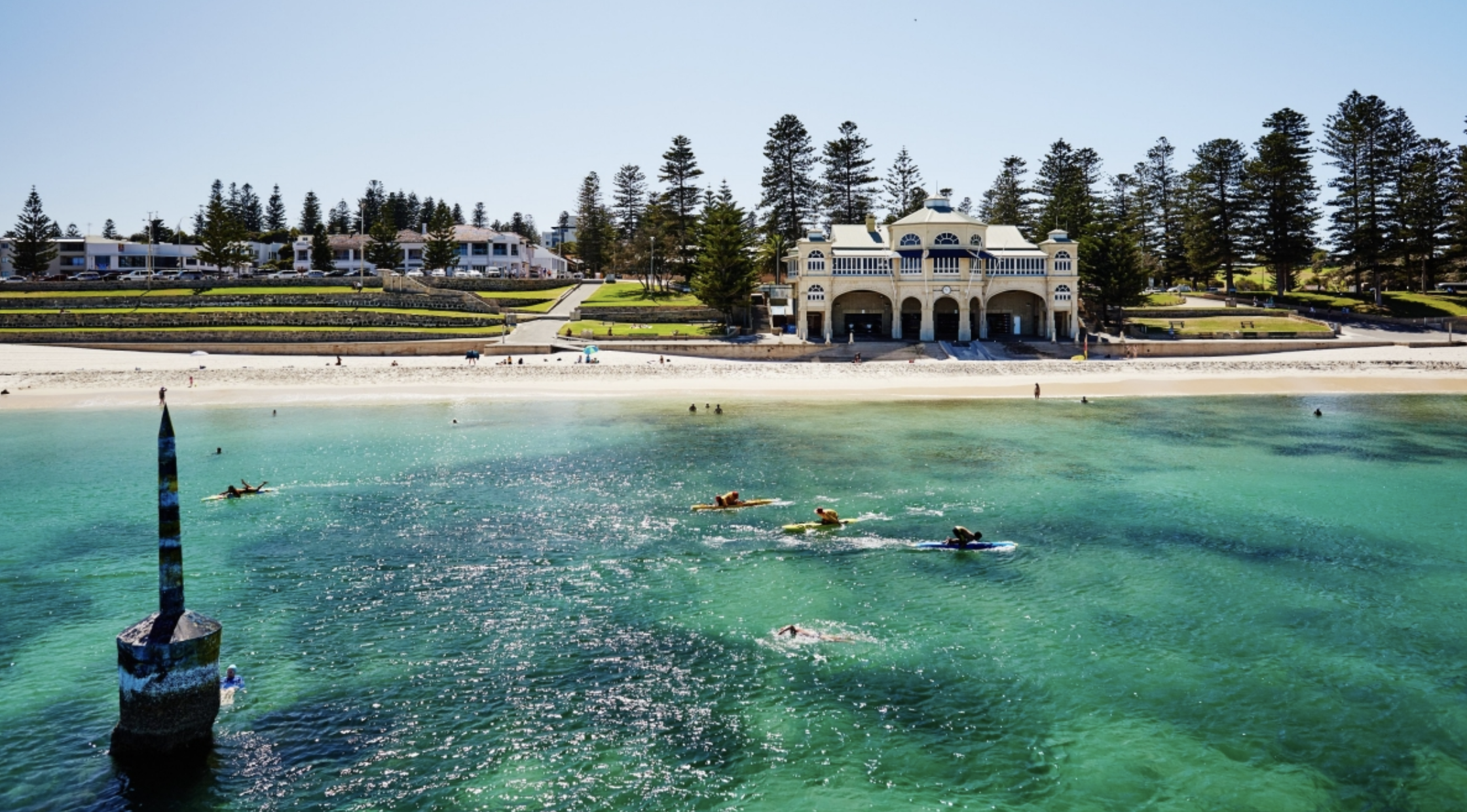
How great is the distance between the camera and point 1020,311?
63656mm

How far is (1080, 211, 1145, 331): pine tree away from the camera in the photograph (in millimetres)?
60312

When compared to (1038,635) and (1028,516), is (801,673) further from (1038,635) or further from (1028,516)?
(1028,516)

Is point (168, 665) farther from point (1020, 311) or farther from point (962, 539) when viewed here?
point (1020, 311)

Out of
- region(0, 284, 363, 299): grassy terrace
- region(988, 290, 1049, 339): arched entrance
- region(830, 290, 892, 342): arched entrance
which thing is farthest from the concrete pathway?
region(988, 290, 1049, 339): arched entrance

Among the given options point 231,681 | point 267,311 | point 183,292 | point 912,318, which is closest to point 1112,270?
point 912,318

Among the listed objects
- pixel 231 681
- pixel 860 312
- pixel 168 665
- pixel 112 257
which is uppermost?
pixel 112 257

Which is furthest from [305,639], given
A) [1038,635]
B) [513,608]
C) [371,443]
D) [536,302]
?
[536,302]

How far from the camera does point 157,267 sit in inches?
3718

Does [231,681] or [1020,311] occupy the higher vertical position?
[1020,311]

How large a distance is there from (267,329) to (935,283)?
1685 inches

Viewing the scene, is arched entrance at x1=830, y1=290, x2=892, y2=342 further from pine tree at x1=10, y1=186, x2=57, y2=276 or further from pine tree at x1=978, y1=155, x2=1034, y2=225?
pine tree at x1=10, y1=186, x2=57, y2=276

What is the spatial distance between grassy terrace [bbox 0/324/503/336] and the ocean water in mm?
28123

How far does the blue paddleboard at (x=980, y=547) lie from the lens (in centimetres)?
1925

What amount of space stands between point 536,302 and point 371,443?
38499 mm
